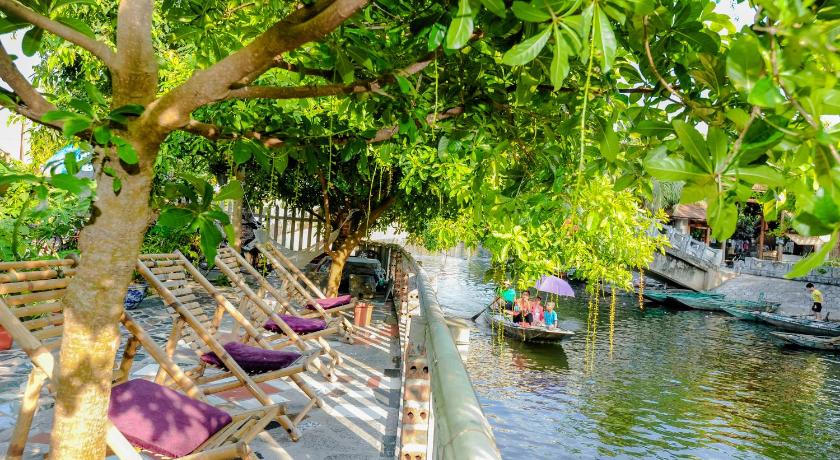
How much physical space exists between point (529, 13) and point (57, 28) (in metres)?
1.53

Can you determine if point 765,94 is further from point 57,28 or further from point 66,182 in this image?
point 57,28

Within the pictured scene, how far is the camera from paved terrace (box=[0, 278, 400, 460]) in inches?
161

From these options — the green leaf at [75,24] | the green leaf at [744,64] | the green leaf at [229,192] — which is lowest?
the green leaf at [229,192]

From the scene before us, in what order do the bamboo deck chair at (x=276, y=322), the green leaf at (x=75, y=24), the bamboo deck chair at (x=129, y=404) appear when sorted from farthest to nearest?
the bamboo deck chair at (x=276, y=322) < the bamboo deck chair at (x=129, y=404) < the green leaf at (x=75, y=24)

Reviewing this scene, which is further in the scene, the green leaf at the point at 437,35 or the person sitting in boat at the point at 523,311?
the person sitting in boat at the point at 523,311

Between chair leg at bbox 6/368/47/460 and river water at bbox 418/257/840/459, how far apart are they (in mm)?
6979

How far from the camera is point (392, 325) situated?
1020cm

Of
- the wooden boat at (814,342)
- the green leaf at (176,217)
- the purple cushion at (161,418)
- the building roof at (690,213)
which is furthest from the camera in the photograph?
the building roof at (690,213)

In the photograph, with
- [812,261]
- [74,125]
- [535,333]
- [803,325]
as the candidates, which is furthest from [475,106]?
[803,325]

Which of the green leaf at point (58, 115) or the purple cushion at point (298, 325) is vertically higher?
the green leaf at point (58, 115)

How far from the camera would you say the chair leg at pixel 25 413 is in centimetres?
287

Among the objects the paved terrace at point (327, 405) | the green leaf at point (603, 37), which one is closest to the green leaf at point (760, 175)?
the green leaf at point (603, 37)

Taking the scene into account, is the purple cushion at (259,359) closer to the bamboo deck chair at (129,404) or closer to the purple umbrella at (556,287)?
the bamboo deck chair at (129,404)

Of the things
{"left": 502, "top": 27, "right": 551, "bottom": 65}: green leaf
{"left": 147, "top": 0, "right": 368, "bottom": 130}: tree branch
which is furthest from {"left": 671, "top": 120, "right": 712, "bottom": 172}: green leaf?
{"left": 147, "top": 0, "right": 368, "bottom": 130}: tree branch
